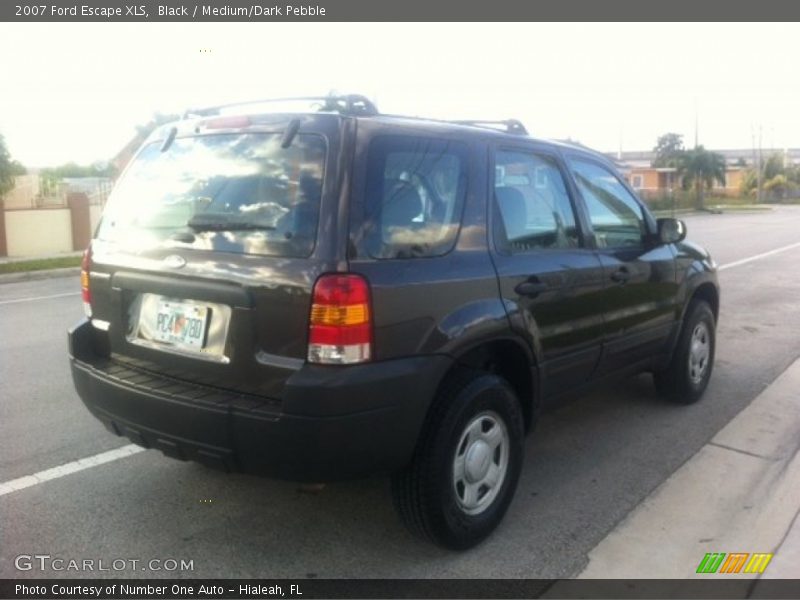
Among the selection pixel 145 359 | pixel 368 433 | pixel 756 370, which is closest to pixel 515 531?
pixel 368 433

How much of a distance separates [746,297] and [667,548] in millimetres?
7873

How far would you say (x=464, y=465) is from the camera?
129 inches

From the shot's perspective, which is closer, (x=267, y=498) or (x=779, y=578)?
(x=779, y=578)

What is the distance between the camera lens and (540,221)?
388cm

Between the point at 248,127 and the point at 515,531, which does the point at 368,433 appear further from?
the point at 248,127

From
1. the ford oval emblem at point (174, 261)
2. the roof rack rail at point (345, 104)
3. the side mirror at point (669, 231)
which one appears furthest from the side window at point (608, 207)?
the ford oval emblem at point (174, 261)

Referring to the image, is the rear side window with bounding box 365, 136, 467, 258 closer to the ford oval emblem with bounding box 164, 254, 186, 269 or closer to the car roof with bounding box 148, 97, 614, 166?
the car roof with bounding box 148, 97, 614, 166

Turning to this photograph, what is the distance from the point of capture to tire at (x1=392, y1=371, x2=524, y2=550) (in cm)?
311

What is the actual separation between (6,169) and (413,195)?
14911 mm

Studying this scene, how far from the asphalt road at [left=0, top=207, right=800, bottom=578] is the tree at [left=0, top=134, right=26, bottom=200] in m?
11.4

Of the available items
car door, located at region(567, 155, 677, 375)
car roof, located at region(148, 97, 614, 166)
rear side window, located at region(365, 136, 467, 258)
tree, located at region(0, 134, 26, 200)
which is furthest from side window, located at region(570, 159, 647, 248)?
tree, located at region(0, 134, 26, 200)

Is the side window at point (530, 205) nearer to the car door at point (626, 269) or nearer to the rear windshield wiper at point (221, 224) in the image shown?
the car door at point (626, 269)

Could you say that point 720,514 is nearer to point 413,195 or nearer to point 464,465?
point 464,465

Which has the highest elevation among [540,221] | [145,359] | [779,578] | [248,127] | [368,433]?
[248,127]
